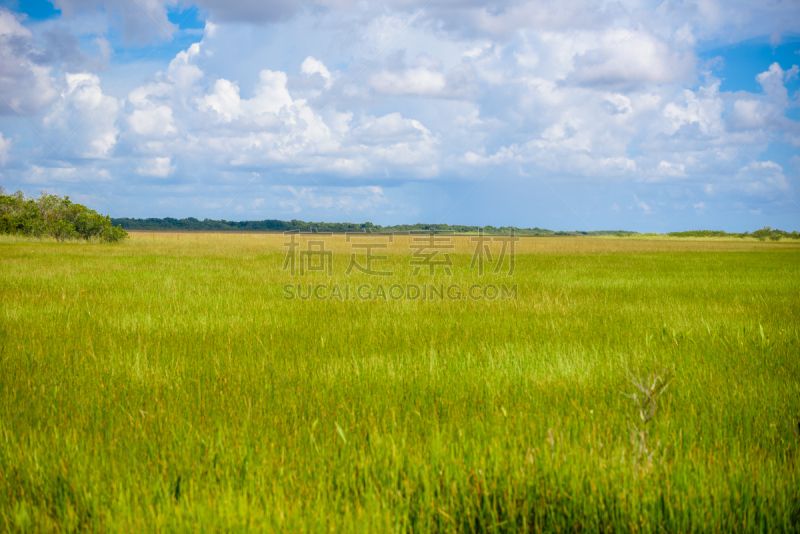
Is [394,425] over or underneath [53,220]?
underneath

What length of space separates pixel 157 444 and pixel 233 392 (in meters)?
1.01

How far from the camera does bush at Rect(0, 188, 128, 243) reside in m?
34.6

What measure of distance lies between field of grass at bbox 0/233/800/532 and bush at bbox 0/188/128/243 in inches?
1375

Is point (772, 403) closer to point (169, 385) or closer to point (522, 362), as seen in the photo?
point (522, 362)

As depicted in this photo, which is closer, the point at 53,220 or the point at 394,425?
the point at 394,425

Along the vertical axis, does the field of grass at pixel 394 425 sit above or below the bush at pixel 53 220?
below

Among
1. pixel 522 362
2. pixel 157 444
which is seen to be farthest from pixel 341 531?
pixel 522 362

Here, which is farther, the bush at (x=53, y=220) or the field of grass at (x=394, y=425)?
the bush at (x=53, y=220)

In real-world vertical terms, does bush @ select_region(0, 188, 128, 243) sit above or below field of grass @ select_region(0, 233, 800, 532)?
above

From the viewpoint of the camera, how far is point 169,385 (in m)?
4.22

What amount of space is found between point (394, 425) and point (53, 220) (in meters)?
44.0

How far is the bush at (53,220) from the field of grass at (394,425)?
34930 millimetres

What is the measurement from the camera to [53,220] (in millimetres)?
35438

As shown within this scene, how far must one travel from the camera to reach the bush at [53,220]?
113 feet
